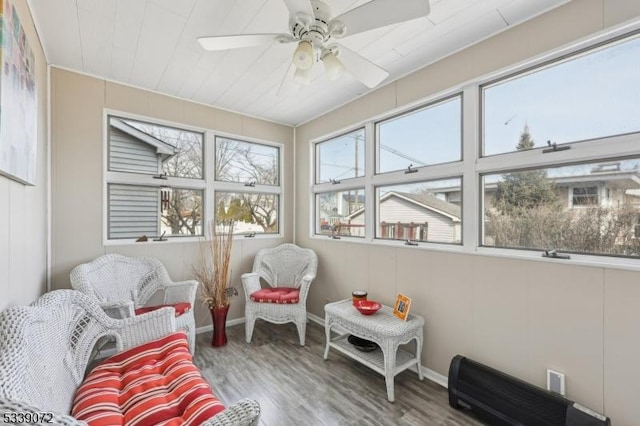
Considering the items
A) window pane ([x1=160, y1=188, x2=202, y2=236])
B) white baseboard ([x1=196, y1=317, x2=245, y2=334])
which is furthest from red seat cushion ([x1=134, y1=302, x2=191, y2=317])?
window pane ([x1=160, y1=188, x2=202, y2=236])

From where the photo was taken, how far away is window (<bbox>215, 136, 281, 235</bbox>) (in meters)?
3.51

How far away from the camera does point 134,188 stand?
2.98 m

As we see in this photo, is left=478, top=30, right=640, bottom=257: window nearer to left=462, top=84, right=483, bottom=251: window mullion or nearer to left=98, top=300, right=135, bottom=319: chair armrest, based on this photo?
left=462, top=84, right=483, bottom=251: window mullion

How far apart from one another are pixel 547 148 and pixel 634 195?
19.2 inches

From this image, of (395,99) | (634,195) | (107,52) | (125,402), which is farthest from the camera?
(395,99)

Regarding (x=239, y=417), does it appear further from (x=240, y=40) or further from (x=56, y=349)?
(x=240, y=40)

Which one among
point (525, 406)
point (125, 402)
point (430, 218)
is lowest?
point (525, 406)

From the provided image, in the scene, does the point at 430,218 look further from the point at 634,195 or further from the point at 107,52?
the point at 107,52

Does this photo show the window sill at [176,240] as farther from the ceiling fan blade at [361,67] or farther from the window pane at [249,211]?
the ceiling fan blade at [361,67]

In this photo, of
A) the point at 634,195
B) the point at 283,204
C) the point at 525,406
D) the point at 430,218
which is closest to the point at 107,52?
the point at 283,204

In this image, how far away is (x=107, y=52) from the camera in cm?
229

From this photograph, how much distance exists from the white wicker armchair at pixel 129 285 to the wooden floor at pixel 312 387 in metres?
A: 0.48

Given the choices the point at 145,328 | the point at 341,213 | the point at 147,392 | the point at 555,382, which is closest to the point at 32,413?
the point at 147,392

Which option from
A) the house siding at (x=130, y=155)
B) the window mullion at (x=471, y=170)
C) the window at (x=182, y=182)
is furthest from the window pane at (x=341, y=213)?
the house siding at (x=130, y=155)
